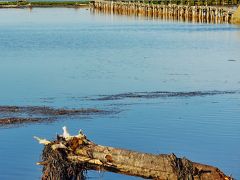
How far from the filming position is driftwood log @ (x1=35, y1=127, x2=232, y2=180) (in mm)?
9422

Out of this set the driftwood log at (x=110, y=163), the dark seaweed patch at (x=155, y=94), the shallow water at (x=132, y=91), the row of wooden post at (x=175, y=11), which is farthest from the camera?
the row of wooden post at (x=175, y=11)

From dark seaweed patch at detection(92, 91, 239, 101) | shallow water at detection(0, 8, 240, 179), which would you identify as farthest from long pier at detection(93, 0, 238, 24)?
dark seaweed patch at detection(92, 91, 239, 101)

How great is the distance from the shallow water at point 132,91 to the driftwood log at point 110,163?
4.80 meters

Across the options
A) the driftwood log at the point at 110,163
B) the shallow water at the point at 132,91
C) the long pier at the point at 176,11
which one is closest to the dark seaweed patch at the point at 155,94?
the shallow water at the point at 132,91

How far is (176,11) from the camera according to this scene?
93375 millimetres

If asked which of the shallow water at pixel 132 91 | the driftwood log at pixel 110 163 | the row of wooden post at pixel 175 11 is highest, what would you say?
the driftwood log at pixel 110 163

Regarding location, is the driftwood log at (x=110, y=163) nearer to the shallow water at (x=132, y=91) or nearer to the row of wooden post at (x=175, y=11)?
the shallow water at (x=132, y=91)

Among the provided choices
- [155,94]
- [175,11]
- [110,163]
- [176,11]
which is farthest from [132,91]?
[175,11]

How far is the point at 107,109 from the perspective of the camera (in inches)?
907

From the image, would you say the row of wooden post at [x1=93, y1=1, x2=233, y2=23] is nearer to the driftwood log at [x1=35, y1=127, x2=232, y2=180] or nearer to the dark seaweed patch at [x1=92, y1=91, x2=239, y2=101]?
the dark seaweed patch at [x1=92, y1=91, x2=239, y2=101]

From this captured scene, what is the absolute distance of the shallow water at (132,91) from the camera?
1758cm

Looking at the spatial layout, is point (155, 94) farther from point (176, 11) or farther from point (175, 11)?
point (175, 11)

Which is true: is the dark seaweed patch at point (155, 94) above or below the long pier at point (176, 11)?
above

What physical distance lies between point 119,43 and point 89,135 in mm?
35106
